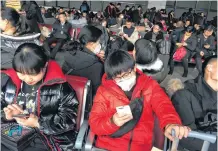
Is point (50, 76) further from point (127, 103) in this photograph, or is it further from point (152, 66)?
point (152, 66)

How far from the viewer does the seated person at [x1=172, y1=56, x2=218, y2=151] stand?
1.87 metres

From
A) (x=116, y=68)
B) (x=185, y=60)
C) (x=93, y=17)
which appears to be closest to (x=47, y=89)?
(x=116, y=68)

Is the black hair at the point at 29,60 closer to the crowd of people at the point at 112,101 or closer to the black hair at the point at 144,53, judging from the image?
the crowd of people at the point at 112,101

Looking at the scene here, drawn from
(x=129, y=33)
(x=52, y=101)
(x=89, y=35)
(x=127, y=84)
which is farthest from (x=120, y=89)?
(x=129, y=33)

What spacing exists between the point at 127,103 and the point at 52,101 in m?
0.55

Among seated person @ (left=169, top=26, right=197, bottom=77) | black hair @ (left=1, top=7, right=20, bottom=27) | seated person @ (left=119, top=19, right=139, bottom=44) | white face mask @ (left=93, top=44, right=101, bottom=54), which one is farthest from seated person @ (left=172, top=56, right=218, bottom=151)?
seated person @ (left=169, top=26, right=197, bottom=77)

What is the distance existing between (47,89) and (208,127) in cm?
114

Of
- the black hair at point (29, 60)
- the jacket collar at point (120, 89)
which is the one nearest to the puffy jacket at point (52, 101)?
the black hair at point (29, 60)

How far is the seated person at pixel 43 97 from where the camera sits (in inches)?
70.9

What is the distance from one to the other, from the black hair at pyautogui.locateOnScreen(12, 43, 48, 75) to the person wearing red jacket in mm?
453

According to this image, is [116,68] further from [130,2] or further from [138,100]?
[130,2]

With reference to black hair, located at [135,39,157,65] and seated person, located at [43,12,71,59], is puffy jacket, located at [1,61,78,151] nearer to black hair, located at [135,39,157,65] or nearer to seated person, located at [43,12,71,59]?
black hair, located at [135,39,157,65]

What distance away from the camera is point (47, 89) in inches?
75.5

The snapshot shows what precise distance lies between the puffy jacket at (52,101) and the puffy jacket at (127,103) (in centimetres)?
23
